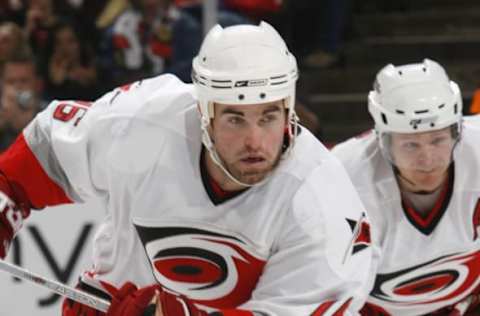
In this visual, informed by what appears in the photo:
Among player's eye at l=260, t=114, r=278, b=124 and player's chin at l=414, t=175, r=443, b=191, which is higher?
player's eye at l=260, t=114, r=278, b=124

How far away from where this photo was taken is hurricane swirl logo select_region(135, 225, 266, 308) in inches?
94.1

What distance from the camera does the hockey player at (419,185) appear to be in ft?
9.45

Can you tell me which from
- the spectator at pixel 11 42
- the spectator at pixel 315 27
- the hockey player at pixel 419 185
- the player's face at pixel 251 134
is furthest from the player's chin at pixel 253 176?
the spectator at pixel 315 27

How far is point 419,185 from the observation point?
2949mm

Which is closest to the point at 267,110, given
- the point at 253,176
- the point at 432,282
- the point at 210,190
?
the point at 253,176

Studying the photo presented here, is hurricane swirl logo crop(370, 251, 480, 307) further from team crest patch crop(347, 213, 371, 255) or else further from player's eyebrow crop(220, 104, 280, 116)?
player's eyebrow crop(220, 104, 280, 116)

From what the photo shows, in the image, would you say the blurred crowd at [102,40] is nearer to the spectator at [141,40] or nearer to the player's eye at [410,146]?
the spectator at [141,40]

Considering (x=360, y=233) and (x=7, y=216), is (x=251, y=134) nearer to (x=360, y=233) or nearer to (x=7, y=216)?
(x=360, y=233)

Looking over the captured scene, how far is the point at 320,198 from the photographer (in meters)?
2.26

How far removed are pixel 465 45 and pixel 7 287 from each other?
7.80 ft

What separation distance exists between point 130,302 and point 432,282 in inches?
44.7

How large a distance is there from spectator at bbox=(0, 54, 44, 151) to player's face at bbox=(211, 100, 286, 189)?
2.08 metres

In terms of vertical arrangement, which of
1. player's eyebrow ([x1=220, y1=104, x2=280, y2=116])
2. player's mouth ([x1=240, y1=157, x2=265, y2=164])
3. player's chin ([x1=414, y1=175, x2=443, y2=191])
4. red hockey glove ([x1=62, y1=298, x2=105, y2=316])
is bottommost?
red hockey glove ([x1=62, y1=298, x2=105, y2=316])

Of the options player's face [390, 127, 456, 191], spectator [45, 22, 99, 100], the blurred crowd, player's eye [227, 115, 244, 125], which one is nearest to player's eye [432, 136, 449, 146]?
player's face [390, 127, 456, 191]
